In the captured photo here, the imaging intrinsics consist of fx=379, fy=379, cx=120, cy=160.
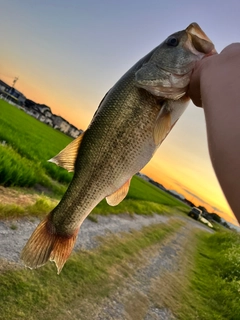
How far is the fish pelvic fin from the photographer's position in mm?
2627

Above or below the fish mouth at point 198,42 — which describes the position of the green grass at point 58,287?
below

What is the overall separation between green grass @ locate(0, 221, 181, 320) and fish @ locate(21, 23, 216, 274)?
2010 millimetres

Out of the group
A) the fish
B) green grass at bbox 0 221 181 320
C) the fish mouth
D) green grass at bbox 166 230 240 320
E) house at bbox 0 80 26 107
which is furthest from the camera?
house at bbox 0 80 26 107

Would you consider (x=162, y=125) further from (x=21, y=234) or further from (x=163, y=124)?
(x=21, y=234)


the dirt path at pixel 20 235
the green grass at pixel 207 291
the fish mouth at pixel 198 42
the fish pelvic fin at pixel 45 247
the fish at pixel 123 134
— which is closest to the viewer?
the fish mouth at pixel 198 42

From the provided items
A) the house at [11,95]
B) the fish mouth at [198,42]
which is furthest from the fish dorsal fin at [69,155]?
the house at [11,95]

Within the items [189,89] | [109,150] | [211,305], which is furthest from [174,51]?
[211,305]

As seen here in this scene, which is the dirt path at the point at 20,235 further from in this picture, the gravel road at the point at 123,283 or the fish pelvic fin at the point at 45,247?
the fish pelvic fin at the point at 45,247

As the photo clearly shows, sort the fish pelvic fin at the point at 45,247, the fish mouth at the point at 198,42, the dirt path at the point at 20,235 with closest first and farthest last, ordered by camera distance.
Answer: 1. the fish mouth at the point at 198,42
2. the fish pelvic fin at the point at 45,247
3. the dirt path at the point at 20,235

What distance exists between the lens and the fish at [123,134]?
7.27 ft

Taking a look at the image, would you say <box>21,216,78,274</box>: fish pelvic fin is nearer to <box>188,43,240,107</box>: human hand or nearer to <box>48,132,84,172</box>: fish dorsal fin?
<box>48,132,84,172</box>: fish dorsal fin

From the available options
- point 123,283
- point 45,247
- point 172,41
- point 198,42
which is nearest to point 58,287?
point 123,283

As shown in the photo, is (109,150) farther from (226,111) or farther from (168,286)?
(168,286)

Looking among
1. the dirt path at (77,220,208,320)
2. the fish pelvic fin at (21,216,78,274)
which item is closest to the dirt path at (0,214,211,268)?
the dirt path at (77,220,208,320)
